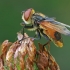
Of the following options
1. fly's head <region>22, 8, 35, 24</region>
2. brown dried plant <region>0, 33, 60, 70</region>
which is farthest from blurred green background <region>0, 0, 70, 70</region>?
brown dried plant <region>0, 33, 60, 70</region>

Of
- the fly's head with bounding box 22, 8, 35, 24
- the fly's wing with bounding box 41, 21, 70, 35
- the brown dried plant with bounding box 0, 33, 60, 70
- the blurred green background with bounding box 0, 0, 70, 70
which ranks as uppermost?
the blurred green background with bounding box 0, 0, 70, 70

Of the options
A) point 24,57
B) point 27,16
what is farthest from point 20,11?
point 24,57

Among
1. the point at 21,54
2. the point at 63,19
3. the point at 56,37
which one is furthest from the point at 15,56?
the point at 63,19

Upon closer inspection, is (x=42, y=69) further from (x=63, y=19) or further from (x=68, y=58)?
(x=63, y=19)

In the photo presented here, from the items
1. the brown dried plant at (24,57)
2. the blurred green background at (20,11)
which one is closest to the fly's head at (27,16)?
the brown dried plant at (24,57)

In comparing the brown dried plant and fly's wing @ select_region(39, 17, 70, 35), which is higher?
fly's wing @ select_region(39, 17, 70, 35)

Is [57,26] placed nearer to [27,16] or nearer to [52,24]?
[52,24]

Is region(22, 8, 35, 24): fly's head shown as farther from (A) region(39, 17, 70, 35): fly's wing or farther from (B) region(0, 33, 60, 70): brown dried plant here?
(B) region(0, 33, 60, 70): brown dried plant

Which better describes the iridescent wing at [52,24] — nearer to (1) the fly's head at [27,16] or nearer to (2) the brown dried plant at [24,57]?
(1) the fly's head at [27,16]
